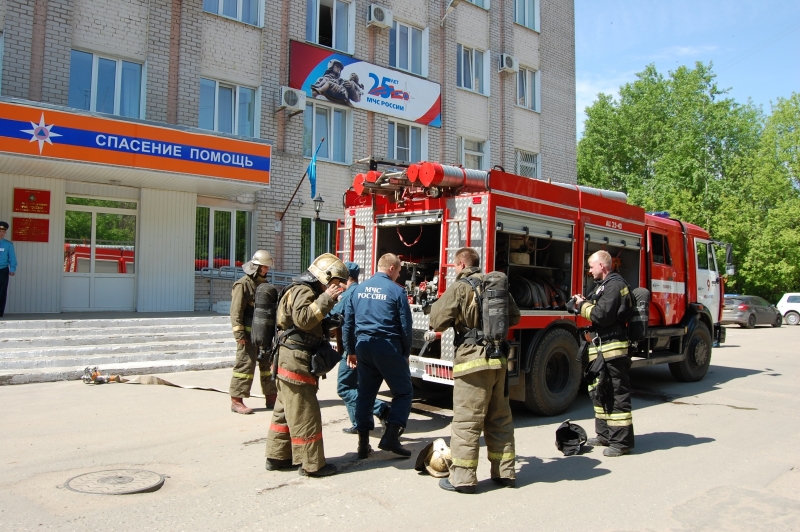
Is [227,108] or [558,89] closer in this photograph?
[227,108]

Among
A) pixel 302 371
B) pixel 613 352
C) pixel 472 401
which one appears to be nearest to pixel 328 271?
pixel 302 371

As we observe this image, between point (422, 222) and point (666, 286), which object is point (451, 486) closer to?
point (422, 222)

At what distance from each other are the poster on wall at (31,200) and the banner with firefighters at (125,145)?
1.87 metres

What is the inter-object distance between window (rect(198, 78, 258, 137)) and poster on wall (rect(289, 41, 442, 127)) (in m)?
1.27

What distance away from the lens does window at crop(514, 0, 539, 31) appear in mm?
21453

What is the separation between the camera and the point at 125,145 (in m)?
11.4

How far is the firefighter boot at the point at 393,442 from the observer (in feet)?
18.1

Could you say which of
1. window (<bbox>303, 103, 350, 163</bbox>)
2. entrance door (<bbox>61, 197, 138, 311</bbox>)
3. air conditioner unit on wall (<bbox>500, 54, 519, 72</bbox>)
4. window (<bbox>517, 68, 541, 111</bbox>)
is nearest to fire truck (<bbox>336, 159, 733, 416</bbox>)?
entrance door (<bbox>61, 197, 138, 311</bbox>)

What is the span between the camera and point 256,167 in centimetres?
1310

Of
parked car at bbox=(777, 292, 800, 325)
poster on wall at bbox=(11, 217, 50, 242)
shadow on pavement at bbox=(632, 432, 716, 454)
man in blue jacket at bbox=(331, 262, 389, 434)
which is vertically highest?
poster on wall at bbox=(11, 217, 50, 242)

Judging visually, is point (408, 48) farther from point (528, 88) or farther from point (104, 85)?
point (104, 85)

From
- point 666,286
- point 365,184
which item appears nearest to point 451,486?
point 365,184

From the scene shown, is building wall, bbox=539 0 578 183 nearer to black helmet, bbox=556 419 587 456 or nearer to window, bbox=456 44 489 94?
window, bbox=456 44 489 94

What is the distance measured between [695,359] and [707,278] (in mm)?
1641
